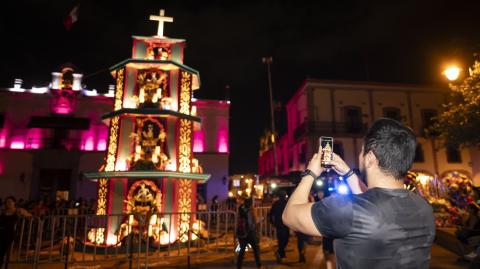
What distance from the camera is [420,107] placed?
2894 centimetres

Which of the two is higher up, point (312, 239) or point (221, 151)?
point (221, 151)

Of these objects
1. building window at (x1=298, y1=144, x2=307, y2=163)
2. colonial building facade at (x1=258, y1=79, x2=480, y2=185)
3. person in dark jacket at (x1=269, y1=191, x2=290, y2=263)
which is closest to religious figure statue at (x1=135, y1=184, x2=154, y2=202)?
person in dark jacket at (x1=269, y1=191, x2=290, y2=263)

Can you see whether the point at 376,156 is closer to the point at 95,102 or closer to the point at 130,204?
the point at 130,204

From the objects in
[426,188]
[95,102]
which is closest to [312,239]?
[426,188]

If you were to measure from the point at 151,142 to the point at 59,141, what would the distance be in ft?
55.2

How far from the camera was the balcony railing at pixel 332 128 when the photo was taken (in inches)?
1067

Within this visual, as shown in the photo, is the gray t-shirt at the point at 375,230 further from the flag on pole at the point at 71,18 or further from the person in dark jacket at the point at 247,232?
the flag on pole at the point at 71,18

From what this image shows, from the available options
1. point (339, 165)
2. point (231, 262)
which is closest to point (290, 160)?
point (231, 262)

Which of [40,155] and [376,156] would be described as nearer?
[376,156]

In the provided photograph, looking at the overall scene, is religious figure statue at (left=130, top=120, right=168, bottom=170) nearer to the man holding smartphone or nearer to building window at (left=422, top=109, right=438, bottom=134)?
the man holding smartphone

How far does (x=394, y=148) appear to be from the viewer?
6.50ft

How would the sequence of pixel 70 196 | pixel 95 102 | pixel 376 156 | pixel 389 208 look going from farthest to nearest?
pixel 95 102, pixel 70 196, pixel 376 156, pixel 389 208

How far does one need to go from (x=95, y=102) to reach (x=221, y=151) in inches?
448

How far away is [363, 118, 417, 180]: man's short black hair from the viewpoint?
1973 mm
